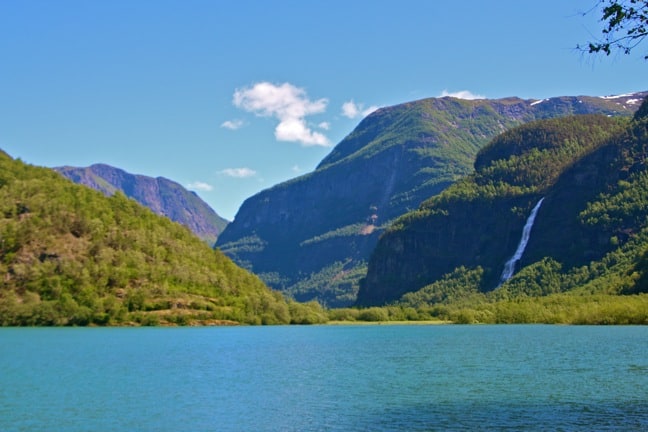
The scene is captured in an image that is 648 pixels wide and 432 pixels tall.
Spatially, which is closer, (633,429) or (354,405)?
(633,429)

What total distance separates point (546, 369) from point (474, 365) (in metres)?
9.50

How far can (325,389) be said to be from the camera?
7238 centimetres

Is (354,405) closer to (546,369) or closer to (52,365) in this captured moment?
(546,369)

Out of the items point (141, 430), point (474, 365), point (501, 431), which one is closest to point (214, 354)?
point (474, 365)

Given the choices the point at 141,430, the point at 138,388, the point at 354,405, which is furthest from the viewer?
the point at 138,388

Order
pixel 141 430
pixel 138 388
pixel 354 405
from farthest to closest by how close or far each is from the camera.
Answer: pixel 138 388 → pixel 354 405 → pixel 141 430

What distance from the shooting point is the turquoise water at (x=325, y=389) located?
53906mm

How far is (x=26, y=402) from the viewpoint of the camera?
63188 mm

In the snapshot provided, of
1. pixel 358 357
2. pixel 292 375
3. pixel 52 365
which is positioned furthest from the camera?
pixel 358 357

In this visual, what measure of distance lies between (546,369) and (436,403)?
103 feet

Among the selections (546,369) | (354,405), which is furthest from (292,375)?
(546,369)

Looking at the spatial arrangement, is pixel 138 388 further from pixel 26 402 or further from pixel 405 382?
pixel 405 382

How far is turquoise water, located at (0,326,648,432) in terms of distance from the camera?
5391cm

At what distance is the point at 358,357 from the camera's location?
112375 millimetres
